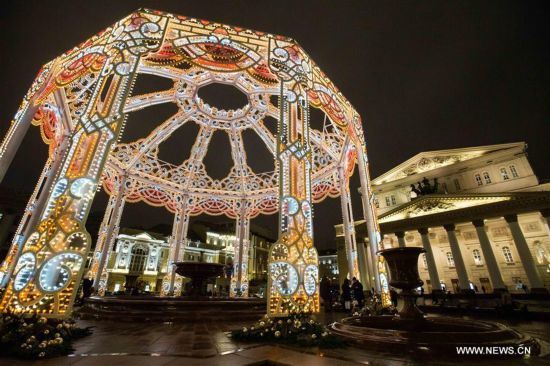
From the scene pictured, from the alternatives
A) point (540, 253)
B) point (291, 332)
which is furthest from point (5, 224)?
point (540, 253)

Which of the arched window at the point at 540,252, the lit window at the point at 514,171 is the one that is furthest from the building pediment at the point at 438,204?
the arched window at the point at 540,252

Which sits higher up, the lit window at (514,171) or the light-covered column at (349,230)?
the lit window at (514,171)

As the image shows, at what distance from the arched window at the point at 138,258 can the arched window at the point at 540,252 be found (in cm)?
5179

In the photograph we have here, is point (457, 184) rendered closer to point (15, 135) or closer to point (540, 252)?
point (540, 252)

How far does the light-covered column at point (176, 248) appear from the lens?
45.5 feet

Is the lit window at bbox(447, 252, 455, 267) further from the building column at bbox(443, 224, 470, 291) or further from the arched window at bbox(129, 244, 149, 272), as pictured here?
the arched window at bbox(129, 244, 149, 272)

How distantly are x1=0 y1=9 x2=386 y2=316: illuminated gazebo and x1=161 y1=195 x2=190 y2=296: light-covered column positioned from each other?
69 millimetres

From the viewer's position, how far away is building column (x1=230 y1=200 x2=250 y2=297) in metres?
15.1

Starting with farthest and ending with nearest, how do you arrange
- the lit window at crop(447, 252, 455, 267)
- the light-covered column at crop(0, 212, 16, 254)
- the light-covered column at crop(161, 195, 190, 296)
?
the lit window at crop(447, 252, 455, 267) < the light-covered column at crop(0, 212, 16, 254) < the light-covered column at crop(161, 195, 190, 296)

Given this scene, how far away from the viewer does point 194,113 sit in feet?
42.4

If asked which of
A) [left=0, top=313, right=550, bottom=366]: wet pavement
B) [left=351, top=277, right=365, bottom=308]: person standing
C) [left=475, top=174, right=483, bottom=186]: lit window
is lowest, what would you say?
[left=0, top=313, right=550, bottom=366]: wet pavement

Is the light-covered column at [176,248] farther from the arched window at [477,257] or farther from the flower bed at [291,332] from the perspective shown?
the arched window at [477,257]

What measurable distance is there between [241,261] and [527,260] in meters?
23.8

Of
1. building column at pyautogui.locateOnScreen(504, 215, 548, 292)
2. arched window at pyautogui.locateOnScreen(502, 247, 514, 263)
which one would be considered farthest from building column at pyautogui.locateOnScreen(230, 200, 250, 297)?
arched window at pyautogui.locateOnScreen(502, 247, 514, 263)
